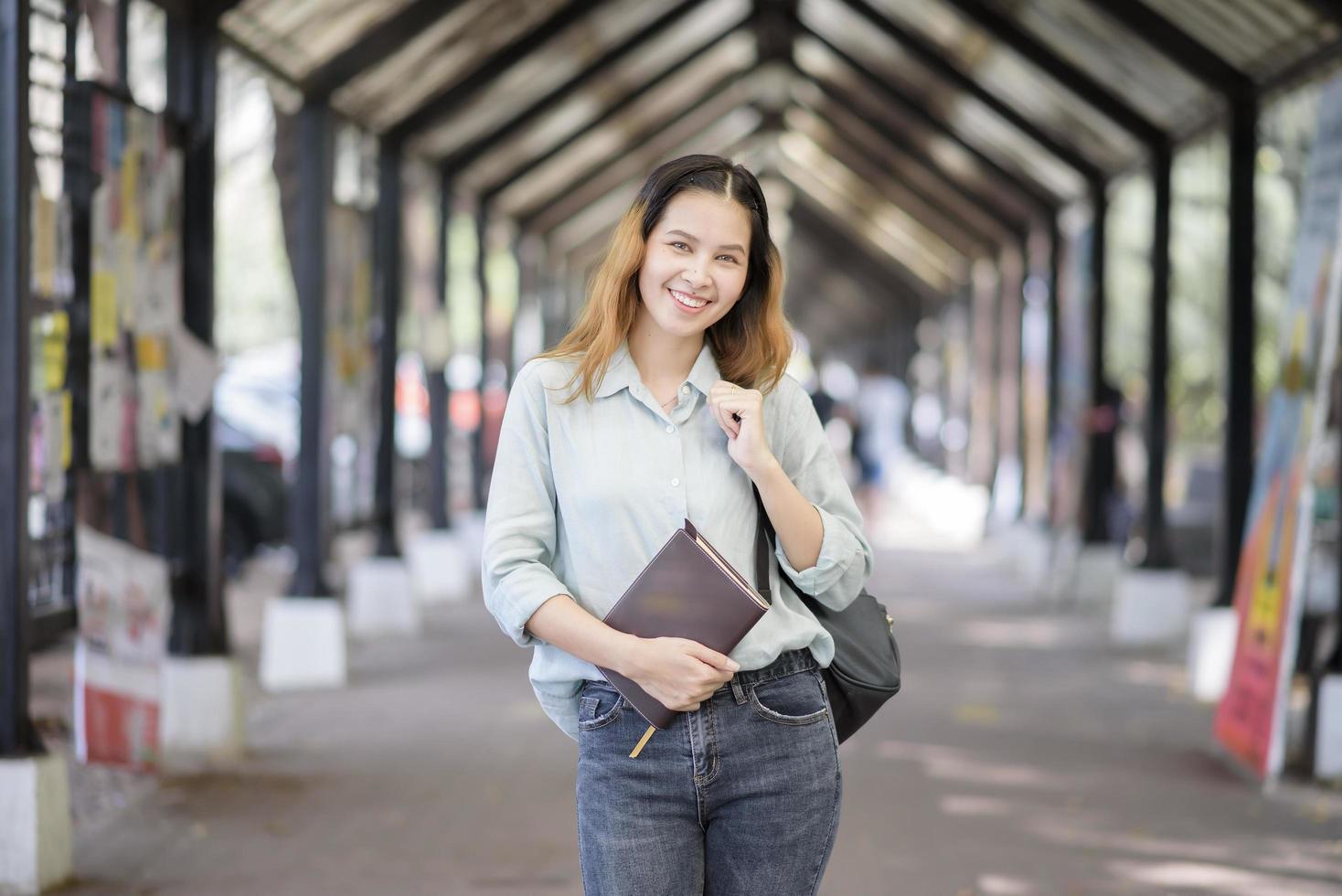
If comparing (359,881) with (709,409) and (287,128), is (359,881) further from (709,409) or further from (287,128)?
(287,128)

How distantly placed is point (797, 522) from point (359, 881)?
3241mm

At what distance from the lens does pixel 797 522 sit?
2.42 metres

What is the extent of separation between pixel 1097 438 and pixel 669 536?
11.2 m

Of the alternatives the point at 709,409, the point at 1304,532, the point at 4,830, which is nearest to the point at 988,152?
the point at 1304,532

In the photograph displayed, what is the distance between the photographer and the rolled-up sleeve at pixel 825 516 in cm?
246

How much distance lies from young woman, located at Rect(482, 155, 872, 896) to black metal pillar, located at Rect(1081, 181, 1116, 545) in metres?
10.7

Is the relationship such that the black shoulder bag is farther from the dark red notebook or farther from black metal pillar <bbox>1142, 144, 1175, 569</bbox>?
black metal pillar <bbox>1142, 144, 1175, 569</bbox>

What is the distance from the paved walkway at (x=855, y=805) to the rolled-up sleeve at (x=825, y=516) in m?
2.84

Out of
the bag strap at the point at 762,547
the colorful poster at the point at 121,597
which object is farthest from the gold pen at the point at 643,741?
the colorful poster at the point at 121,597

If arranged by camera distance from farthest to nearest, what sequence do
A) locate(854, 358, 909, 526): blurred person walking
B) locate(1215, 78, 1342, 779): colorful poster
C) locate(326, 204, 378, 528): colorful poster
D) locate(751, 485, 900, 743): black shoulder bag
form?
locate(854, 358, 909, 526): blurred person walking, locate(326, 204, 378, 528): colorful poster, locate(1215, 78, 1342, 779): colorful poster, locate(751, 485, 900, 743): black shoulder bag

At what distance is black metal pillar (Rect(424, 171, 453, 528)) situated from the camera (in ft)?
43.6

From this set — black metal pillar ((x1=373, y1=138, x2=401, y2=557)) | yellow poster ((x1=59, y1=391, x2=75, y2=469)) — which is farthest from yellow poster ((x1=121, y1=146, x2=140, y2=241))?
black metal pillar ((x1=373, y1=138, x2=401, y2=557))

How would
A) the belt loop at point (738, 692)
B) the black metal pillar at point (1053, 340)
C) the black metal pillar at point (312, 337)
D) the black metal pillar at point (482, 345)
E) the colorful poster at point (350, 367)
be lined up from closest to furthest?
the belt loop at point (738, 692), the black metal pillar at point (312, 337), the colorful poster at point (350, 367), the black metal pillar at point (1053, 340), the black metal pillar at point (482, 345)

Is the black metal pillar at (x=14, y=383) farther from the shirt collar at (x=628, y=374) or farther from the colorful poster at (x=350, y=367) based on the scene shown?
the colorful poster at (x=350, y=367)
